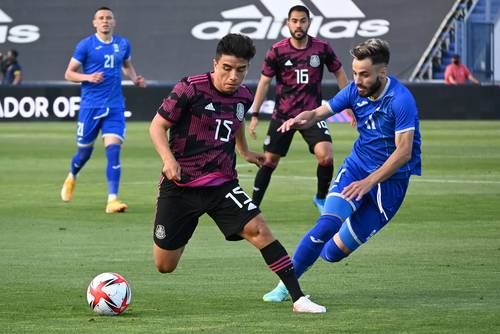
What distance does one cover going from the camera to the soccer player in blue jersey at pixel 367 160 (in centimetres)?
860

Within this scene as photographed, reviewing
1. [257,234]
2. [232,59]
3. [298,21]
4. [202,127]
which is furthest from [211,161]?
[298,21]

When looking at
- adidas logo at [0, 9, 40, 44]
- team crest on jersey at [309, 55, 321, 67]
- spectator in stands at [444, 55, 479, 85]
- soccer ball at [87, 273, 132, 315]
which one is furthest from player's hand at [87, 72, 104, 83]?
adidas logo at [0, 9, 40, 44]

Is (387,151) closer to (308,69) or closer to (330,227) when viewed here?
(330,227)

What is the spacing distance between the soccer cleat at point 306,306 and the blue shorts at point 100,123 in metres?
8.01

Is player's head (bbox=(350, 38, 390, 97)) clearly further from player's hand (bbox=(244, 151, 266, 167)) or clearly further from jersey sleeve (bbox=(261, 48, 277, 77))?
jersey sleeve (bbox=(261, 48, 277, 77))

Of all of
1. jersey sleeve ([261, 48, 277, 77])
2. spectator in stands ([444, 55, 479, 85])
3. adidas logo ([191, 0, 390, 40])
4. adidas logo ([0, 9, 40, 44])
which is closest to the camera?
jersey sleeve ([261, 48, 277, 77])

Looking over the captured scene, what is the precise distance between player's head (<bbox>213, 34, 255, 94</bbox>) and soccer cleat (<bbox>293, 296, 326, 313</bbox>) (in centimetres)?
147

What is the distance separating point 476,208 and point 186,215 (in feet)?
24.8

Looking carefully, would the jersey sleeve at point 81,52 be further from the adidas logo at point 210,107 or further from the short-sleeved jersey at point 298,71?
the adidas logo at point 210,107

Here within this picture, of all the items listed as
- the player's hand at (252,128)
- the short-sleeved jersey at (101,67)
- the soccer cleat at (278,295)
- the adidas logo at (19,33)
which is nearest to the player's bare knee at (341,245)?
the soccer cleat at (278,295)

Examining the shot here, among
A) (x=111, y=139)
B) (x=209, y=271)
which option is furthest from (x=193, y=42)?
(x=209, y=271)

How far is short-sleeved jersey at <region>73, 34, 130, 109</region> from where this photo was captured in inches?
627

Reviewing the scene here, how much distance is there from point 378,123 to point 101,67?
771 centimetres

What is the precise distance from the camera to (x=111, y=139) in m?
15.7
